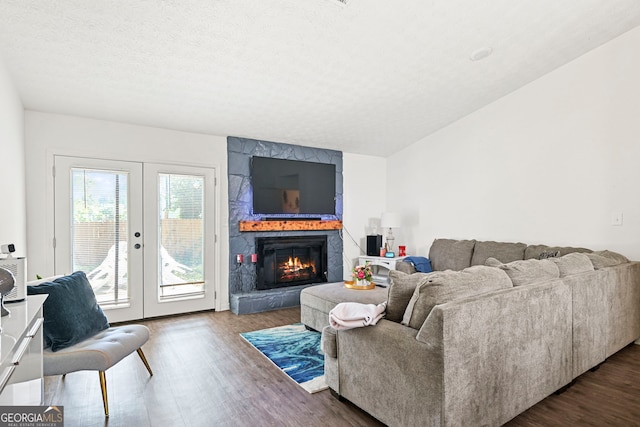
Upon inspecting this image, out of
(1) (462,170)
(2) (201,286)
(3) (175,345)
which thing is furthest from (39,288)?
(1) (462,170)

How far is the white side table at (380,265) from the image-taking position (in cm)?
530

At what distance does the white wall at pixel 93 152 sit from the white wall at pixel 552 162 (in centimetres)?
320

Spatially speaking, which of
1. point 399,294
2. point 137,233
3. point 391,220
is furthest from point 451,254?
point 137,233

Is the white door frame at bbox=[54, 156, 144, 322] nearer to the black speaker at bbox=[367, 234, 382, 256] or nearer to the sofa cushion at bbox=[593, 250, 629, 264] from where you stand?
the black speaker at bbox=[367, 234, 382, 256]

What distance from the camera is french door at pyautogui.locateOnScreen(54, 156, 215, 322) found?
387 cm

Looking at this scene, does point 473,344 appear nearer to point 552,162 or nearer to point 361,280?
point 361,280

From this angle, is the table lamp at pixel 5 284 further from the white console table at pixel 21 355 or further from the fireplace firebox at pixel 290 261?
the fireplace firebox at pixel 290 261

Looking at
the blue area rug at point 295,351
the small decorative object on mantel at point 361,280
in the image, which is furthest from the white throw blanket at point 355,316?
the small decorative object on mantel at point 361,280

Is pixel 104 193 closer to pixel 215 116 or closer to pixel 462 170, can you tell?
pixel 215 116

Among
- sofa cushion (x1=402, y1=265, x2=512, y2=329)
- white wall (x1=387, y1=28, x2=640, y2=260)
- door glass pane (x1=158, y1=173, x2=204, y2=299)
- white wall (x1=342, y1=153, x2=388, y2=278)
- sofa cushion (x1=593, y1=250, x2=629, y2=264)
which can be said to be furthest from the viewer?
white wall (x1=342, y1=153, x2=388, y2=278)

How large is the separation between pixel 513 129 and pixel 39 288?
507 centimetres

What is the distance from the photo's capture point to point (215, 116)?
4.16 metres

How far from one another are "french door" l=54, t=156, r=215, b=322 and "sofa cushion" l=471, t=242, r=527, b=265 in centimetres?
350

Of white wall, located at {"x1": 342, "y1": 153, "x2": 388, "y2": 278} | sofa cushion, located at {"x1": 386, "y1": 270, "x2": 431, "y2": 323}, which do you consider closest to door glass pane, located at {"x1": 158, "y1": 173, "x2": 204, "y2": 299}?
white wall, located at {"x1": 342, "y1": 153, "x2": 388, "y2": 278}
